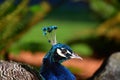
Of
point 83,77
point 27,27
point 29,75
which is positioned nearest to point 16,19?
point 27,27

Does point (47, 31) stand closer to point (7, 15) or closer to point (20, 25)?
point (7, 15)

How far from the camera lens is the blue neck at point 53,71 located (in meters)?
4.21

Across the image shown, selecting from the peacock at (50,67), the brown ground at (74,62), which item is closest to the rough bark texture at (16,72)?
the peacock at (50,67)

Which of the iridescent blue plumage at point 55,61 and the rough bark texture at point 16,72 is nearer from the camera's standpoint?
the rough bark texture at point 16,72

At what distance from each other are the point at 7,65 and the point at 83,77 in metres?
2.35

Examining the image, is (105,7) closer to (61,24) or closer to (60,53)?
(61,24)

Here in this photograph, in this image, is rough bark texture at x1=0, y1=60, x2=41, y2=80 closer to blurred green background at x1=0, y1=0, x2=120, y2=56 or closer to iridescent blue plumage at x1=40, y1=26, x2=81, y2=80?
iridescent blue plumage at x1=40, y1=26, x2=81, y2=80

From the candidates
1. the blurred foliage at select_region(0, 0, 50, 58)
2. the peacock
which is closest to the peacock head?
the peacock

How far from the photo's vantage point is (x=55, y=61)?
13.9 ft

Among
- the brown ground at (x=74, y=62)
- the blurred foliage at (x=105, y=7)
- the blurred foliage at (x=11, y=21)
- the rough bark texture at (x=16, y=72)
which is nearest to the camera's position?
the rough bark texture at (x=16, y=72)

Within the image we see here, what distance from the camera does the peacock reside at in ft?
12.9

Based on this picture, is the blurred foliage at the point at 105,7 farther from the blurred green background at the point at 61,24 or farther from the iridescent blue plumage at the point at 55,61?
the iridescent blue plumage at the point at 55,61

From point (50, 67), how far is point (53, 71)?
0.04 meters

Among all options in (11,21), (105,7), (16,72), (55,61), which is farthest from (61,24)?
(16,72)
